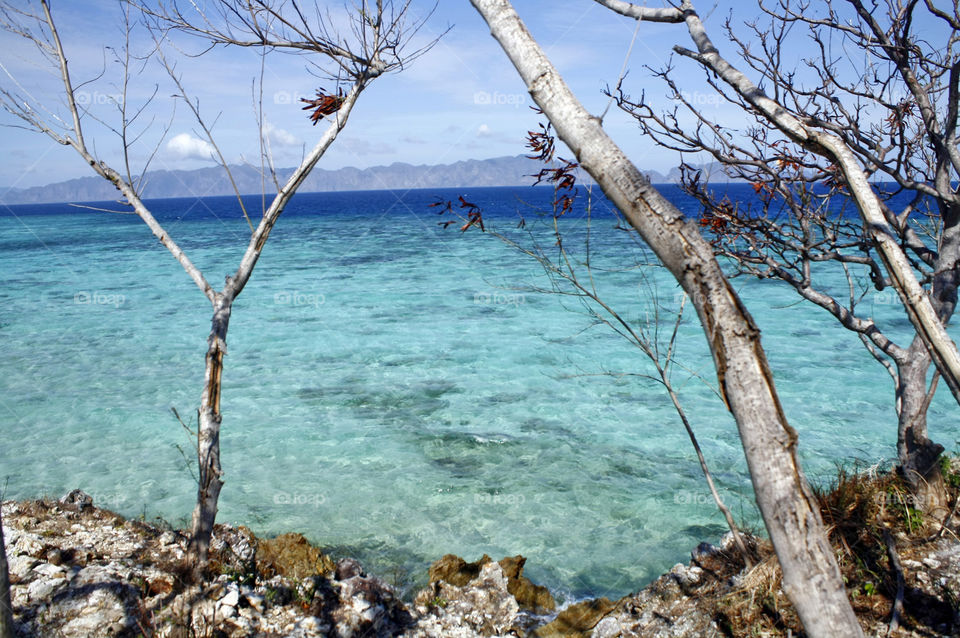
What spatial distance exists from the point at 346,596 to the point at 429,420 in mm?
5300

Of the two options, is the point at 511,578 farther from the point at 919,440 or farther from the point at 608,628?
the point at 919,440

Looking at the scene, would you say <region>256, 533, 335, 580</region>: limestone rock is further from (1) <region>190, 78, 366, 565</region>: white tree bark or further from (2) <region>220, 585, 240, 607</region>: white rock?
(1) <region>190, 78, 366, 565</region>: white tree bark

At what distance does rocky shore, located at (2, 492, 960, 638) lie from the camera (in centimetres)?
340

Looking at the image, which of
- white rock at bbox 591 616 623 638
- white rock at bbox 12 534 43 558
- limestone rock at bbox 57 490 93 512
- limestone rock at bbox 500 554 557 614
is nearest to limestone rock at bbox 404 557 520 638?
limestone rock at bbox 500 554 557 614

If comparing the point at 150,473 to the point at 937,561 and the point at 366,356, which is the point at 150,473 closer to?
the point at 366,356

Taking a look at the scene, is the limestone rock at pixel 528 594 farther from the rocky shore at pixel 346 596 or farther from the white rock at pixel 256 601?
the white rock at pixel 256 601

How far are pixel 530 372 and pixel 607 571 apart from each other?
20.1ft

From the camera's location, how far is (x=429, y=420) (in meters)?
9.43

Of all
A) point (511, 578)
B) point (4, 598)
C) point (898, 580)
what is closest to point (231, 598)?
point (4, 598)

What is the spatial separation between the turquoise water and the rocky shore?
1.19 m

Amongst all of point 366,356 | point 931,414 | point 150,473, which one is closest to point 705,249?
point 150,473

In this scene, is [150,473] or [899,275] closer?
[899,275]

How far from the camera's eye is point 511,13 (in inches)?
72.6

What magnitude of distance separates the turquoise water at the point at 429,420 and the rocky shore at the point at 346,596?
3.91 ft
